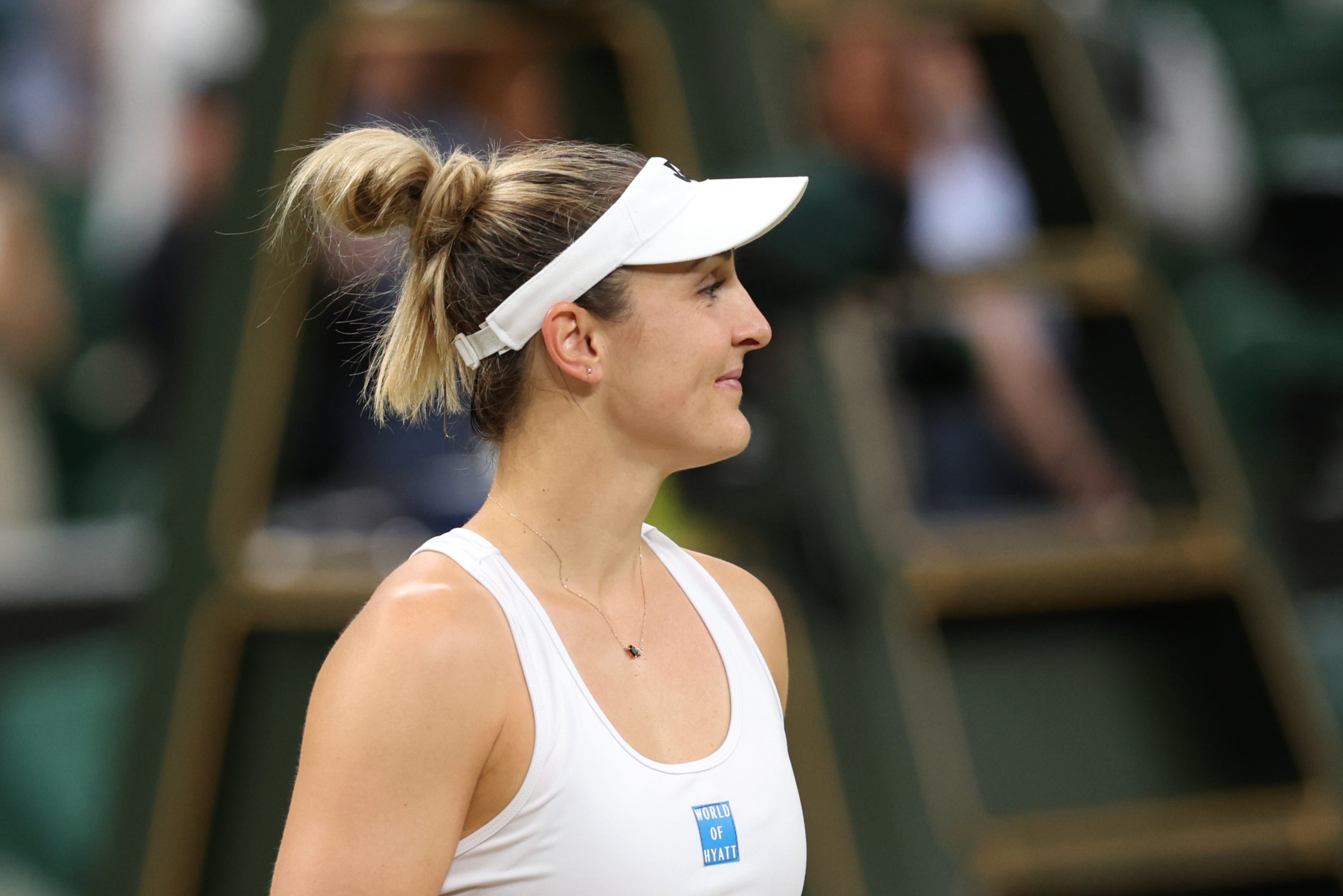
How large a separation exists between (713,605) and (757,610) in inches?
2.3

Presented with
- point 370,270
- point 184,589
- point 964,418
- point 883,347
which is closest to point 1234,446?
point 964,418

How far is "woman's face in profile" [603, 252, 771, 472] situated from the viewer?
3.04ft

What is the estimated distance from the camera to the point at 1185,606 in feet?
8.07

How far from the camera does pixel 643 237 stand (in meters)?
0.92

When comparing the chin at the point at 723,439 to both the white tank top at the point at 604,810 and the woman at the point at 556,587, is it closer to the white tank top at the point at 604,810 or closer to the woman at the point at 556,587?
the woman at the point at 556,587

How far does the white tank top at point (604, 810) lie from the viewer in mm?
810

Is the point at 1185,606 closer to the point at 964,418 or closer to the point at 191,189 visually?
the point at 964,418

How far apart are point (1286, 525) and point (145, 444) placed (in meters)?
2.34

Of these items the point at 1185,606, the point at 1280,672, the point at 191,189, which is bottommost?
the point at 1280,672

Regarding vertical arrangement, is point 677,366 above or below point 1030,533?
below

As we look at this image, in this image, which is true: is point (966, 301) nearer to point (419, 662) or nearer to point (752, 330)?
point (752, 330)

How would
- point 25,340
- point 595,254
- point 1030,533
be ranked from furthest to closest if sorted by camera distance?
1. point 25,340
2. point 1030,533
3. point 595,254

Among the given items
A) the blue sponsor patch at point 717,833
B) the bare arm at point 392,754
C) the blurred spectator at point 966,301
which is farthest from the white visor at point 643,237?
the blurred spectator at point 966,301

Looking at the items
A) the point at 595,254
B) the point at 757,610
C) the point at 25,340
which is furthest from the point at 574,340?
the point at 25,340
